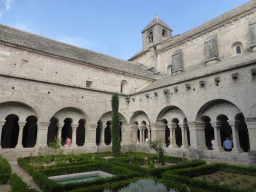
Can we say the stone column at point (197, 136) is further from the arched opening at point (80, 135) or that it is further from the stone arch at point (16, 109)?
the arched opening at point (80, 135)

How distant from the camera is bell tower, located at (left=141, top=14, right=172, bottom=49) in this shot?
953 inches

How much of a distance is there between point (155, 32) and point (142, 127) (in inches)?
588

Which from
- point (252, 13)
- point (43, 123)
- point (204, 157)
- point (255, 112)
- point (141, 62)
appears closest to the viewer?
point (255, 112)

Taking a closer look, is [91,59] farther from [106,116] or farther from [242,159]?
[242,159]

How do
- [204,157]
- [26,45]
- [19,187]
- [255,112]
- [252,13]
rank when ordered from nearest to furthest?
1. [19,187]
2. [255,112]
3. [204,157]
4. [26,45]
5. [252,13]

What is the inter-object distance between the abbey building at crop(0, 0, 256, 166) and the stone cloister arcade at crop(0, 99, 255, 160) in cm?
6

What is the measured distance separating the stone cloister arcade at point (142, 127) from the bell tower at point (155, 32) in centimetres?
1347

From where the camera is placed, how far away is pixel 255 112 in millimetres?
8398

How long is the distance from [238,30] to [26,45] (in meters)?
17.5

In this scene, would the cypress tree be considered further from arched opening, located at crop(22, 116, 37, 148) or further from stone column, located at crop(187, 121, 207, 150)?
arched opening, located at crop(22, 116, 37, 148)

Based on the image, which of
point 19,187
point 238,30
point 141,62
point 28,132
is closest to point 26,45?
point 28,132

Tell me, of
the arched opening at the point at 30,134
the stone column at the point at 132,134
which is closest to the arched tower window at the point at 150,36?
the stone column at the point at 132,134

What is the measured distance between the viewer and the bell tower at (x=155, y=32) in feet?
79.4

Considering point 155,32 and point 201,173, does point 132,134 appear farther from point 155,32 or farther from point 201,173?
point 155,32
